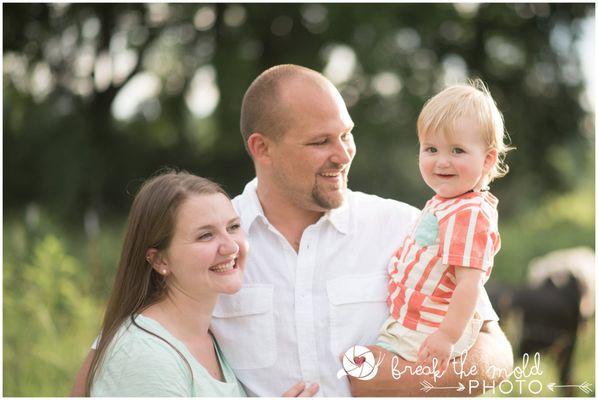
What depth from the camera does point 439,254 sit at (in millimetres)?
2438

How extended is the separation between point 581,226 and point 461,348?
633 centimetres

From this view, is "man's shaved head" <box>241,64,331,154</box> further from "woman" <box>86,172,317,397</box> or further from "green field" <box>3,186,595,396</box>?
"green field" <box>3,186,595,396</box>

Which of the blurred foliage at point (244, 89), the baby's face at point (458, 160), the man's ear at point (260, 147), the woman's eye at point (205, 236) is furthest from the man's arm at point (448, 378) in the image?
the blurred foliage at point (244, 89)

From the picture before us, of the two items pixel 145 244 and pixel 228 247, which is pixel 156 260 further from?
pixel 228 247

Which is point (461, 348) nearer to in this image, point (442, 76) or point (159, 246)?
point (159, 246)

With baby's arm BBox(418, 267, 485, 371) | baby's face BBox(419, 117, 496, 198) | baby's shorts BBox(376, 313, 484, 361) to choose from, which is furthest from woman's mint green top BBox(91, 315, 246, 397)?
baby's face BBox(419, 117, 496, 198)

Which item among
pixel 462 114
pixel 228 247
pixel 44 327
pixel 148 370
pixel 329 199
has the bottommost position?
pixel 44 327

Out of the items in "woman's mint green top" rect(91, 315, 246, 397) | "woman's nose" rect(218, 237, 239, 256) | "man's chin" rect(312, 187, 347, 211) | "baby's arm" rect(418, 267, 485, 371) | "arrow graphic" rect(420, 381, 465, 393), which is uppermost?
"man's chin" rect(312, 187, 347, 211)

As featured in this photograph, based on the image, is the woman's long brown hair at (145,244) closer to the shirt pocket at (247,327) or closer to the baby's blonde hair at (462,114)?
the shirt pocket at (247,327)

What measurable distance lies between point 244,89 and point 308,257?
5194mm

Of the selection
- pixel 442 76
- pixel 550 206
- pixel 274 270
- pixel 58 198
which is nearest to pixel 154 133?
pixel 58 198

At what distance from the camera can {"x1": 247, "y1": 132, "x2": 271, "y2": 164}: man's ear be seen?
9.71 feet

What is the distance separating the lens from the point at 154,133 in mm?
8547

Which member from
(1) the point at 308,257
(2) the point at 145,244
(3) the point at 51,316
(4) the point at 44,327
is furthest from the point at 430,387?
(3) the point at 51,316
